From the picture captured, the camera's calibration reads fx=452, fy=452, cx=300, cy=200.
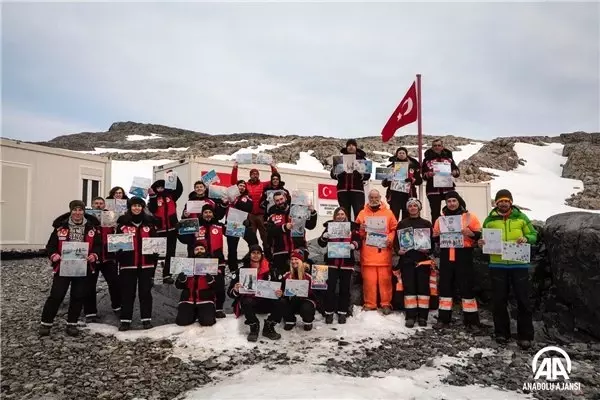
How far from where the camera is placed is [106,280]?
7.66m

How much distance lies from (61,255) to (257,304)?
3128 mm

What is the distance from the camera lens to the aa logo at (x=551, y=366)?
5602 millimetres

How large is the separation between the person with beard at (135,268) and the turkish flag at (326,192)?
9.08m

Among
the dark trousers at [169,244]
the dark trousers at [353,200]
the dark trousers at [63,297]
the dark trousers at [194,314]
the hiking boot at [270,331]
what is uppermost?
the dark trousers at [353,200]

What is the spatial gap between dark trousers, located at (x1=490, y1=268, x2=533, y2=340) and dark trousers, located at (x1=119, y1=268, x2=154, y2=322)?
211 inches


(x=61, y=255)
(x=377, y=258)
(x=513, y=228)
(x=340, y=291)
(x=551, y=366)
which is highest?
(x=513, y=228)

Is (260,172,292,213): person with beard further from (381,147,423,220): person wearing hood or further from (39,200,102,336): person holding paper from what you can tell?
(39,200,102,336): person holding paper

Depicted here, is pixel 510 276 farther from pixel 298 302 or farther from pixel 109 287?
pixel 109 287

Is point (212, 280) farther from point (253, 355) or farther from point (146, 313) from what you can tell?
point (253, 355)

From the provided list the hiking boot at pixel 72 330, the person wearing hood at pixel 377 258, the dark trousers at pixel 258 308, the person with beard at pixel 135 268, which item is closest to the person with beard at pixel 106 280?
the person with beard at pixel 135 268

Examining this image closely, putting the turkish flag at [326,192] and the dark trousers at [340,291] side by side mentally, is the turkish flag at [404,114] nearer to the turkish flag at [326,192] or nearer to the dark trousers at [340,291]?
the turkish flag at [326,192]

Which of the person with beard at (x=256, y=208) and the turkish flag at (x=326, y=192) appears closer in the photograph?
the person with beard at (x=256, y=208)

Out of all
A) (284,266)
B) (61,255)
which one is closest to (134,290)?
(61,255)

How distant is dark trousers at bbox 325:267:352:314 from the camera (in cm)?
768
